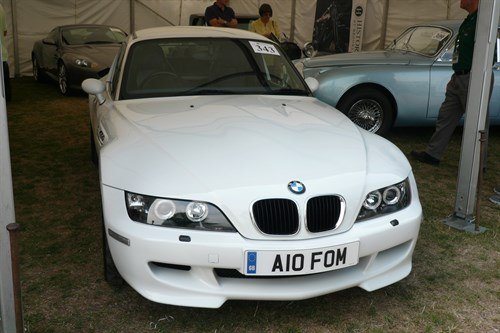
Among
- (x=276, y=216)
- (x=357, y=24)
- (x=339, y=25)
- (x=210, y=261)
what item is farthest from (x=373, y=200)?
(x=339, y=25)

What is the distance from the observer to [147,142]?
2953 millimetres

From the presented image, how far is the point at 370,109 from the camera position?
6672 millimetres

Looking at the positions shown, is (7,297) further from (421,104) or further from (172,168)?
(421,104)

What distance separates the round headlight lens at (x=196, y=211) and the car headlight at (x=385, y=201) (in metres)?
0.75

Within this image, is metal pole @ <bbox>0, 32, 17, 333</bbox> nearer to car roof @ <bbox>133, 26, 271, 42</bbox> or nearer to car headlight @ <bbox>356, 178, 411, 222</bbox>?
car headlight @ <bbox>356, 178, 411, 222</bbox>

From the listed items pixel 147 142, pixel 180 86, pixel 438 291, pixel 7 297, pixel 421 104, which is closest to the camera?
pixel 7 297

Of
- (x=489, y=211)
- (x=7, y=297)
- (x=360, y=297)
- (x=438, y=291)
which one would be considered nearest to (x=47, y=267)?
(x=7, y=297)

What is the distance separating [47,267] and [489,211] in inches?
134

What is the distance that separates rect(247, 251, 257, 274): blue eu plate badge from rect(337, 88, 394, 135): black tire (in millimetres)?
4398

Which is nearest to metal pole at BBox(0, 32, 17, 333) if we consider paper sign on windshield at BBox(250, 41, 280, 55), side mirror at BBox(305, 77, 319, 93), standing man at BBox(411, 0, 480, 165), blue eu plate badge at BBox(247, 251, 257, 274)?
blue eu plate badge at BBox(247, 251, 257, 274)

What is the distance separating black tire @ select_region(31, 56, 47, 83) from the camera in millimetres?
10972

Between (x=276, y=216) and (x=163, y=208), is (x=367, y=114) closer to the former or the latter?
(x=276, y=216)

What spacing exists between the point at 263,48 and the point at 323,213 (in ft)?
6.98

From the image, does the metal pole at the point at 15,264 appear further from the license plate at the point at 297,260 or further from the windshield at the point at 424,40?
the windshield at the point at 424,40
